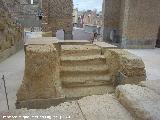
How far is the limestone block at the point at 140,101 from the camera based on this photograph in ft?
5.52

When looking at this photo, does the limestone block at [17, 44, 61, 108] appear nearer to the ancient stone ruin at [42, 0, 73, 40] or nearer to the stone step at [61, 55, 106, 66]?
the stone step at [61, 55, 106, 66]

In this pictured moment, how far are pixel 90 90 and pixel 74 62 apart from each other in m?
0.93

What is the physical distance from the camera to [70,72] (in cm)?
563

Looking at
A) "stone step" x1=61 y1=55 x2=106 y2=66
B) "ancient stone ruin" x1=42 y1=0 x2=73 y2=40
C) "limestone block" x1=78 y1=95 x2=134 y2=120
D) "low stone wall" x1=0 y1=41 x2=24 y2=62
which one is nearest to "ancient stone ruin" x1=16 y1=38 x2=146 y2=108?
"stone step" x1=61 y1=55 x2=106 y2=66

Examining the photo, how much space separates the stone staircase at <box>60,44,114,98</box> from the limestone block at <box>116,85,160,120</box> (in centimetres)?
300

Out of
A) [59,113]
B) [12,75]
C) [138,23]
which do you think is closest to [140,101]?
[59,113]

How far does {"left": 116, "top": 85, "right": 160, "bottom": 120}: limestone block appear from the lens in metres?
1.68

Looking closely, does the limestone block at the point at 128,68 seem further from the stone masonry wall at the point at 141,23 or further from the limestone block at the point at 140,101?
the stone masonry wall at the point at 141,23

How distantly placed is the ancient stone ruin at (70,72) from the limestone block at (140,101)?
2.25 metres

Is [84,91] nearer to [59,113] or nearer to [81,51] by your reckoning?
[81,51]

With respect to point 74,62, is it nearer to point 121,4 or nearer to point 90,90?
point 90,90

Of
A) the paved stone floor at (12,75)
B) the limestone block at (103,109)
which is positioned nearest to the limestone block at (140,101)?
the limestone block at (103,109)

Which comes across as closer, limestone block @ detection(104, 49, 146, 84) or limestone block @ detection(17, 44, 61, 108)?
limestone block @ detection(17, 44, 61, 108)

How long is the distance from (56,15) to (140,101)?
505 inches
